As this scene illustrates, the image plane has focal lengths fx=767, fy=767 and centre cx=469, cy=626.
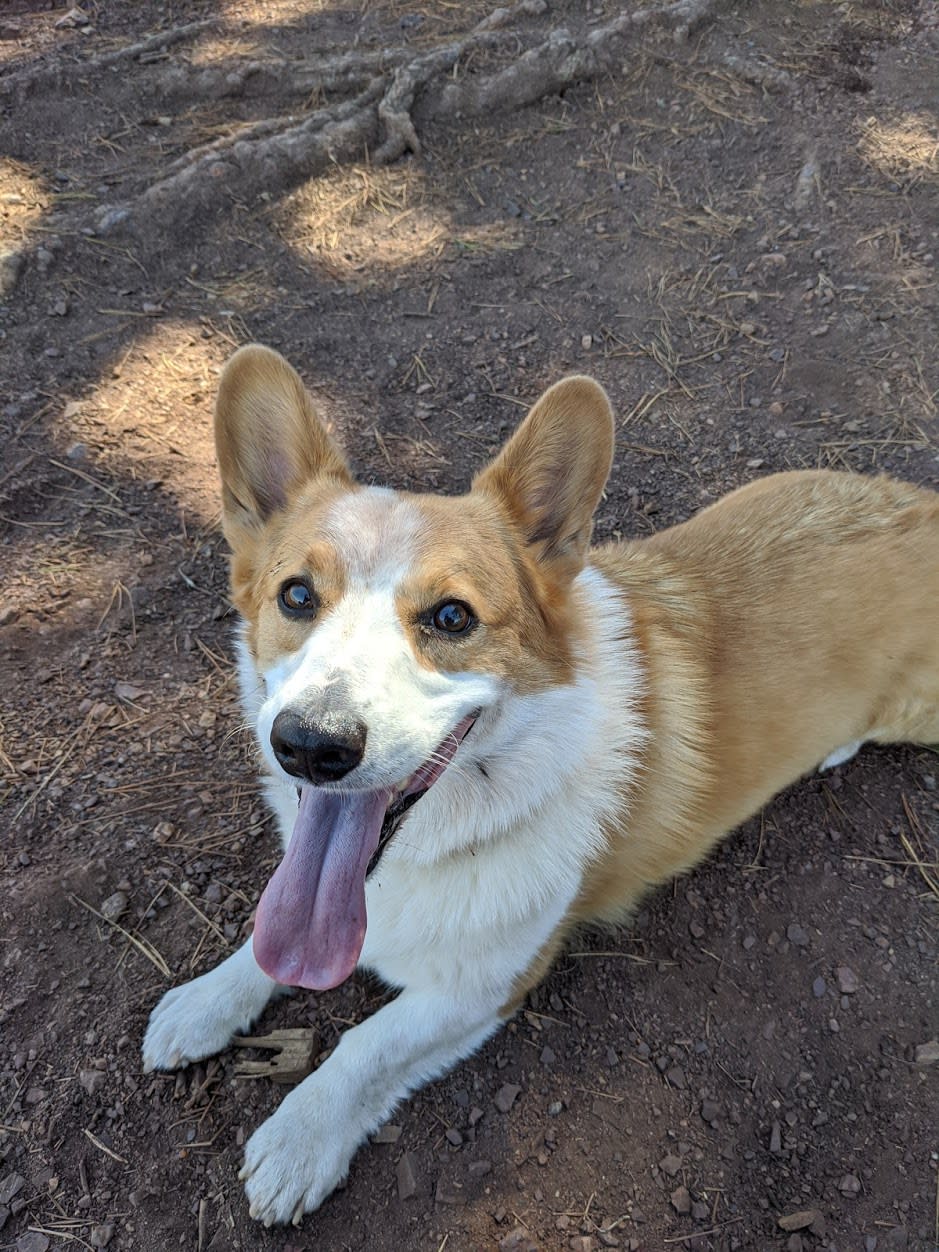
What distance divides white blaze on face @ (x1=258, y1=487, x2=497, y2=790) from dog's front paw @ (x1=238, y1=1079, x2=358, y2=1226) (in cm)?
118

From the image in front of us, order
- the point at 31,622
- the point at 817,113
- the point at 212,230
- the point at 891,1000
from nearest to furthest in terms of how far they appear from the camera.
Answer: the point at 891,1000 < the point at 31,622 < the point at 212,230 < the point at 817,113

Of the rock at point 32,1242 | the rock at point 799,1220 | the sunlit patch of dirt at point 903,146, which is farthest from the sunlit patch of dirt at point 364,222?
the rock at point 799,1220

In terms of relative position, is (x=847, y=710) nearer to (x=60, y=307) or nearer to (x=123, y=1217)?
(x=123, y=1217)

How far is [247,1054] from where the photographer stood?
2451 millimetres

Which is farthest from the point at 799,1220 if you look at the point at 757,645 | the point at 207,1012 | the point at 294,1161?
the point at 207,1012

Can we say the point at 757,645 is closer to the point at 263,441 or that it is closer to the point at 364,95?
the point at 263,441

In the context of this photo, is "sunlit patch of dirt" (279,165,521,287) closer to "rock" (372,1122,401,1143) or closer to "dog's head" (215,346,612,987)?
"dog's head" (215,346,612,987)

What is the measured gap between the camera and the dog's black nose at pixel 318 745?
1557 mm

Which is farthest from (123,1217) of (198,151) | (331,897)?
(198,151)

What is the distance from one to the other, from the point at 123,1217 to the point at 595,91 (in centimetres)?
678

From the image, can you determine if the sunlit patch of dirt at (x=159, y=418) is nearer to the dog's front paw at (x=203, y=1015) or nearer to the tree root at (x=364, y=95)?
the tree root at (x=364, y=95)

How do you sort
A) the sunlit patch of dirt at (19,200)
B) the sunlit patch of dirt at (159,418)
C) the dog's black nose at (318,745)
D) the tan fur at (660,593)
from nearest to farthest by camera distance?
the dog's black nose at (318,745) < the tan fur at (660,593) < the sunlit patch of dirt at (159,418) < the sunlit patch of dirt at (19,200)

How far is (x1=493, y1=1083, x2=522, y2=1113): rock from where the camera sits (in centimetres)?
238

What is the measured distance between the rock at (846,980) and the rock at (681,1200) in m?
0.85
